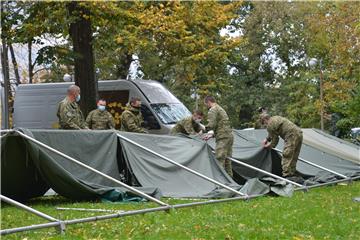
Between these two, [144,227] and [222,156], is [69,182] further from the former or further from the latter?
[222,156]

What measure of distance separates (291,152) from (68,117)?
484cm

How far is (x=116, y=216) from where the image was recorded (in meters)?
7.77

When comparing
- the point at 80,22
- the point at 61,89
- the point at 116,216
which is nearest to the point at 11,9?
the point at 80,22

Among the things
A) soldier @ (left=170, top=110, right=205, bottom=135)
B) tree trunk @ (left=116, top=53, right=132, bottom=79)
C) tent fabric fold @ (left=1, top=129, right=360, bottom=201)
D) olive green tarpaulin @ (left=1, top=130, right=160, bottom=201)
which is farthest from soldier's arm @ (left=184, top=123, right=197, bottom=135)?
tree trunk @ (left=116, top=53, right=132, bottom=79)

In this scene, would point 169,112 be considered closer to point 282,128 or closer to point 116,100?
point 116,100

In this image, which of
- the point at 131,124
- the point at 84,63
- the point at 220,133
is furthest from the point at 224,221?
the point at 84,63

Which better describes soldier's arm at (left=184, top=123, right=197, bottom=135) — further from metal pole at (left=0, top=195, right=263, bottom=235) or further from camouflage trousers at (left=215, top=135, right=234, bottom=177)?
metal pole at (left=0, top=195, right=263, bottom=235)

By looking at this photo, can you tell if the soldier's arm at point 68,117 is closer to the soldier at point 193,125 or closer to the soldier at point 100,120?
the soldier at point 100,120

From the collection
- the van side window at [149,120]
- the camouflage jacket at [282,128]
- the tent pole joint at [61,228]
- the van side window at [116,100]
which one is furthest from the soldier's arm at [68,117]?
the van side window at [116,100]

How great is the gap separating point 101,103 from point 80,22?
3.58m

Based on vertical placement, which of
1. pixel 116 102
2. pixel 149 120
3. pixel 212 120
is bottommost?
pixel 149 120

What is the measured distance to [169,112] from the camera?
18.9 metres

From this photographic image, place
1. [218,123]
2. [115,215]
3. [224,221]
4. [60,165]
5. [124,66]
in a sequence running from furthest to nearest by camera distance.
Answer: [124,66] → [218,123] → [60,165] → [224,221] → [115,215]

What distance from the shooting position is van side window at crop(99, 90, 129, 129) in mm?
19453
